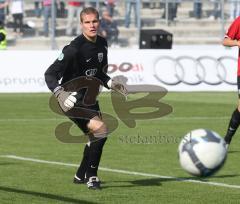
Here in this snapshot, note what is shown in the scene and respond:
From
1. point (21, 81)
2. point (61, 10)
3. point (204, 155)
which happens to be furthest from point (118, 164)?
point (61, 10)

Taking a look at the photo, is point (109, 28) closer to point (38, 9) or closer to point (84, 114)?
point (38, 9)

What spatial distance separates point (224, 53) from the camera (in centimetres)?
2730

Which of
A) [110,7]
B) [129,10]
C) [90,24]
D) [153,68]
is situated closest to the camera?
[90,24]

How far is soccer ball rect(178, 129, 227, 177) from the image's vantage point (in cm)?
897

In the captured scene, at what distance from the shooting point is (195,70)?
87.8 feet

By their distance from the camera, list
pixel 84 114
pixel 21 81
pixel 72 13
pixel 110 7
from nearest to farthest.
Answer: pixel 84 114, pixel 21 81, pixel 72 13, pixel 110 7

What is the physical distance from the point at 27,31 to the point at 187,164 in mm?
22282

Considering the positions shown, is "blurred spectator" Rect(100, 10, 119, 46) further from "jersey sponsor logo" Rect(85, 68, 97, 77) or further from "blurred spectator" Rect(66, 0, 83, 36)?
"jersey sponsor logo" Rect(85, 68, 97, 77)

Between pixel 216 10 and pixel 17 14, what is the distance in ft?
24.1

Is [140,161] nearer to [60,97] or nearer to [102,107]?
[60,97]

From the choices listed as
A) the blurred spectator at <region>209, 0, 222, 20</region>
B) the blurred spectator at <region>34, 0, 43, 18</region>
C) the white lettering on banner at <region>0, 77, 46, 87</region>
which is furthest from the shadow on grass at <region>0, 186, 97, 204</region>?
the blurred spectator at <region>209, 0, 222, 20</region>

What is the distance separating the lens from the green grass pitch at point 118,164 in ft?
33.0

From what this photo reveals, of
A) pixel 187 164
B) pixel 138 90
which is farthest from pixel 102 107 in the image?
pixel 187 164

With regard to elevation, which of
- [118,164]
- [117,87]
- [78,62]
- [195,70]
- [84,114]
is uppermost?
[78,62]
